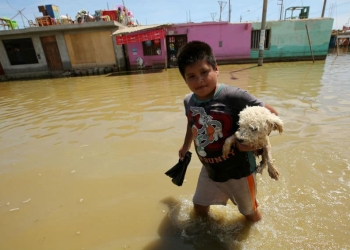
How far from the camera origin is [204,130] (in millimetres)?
1731

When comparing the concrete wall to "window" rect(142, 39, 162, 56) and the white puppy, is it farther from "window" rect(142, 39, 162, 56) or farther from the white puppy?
the white puppy

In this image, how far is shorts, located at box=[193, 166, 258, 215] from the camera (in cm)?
178

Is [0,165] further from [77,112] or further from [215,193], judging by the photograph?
[215,193]

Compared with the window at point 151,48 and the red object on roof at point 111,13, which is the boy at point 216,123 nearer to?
the window at point 151,48

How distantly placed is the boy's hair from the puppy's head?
19.4 inches

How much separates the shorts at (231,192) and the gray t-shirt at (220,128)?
8cm

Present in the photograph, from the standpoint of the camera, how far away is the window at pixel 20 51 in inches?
643

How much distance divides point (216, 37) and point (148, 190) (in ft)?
54.0

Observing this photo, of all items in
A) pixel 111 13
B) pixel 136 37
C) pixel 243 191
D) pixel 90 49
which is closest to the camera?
pixel 243 191

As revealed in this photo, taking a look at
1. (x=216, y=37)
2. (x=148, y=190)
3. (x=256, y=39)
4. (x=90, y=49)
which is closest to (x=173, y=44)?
(x=216, y=37)

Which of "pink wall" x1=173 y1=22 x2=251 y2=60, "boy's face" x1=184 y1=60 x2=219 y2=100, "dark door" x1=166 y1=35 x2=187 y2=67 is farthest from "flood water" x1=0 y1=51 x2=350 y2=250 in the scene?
"pink wall" x1=173 y1=22 x2=251 y2=60

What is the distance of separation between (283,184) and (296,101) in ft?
12.6

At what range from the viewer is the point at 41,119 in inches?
225

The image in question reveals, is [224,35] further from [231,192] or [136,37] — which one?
[231,192]
